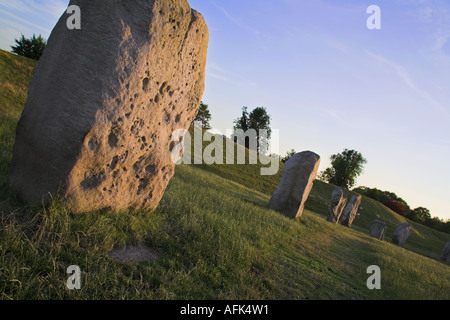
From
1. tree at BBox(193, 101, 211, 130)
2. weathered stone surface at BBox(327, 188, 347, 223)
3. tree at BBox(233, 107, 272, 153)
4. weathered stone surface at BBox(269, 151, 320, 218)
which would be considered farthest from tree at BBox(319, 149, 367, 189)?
weathered stone surface at BBox(269, 151, 320, 218)

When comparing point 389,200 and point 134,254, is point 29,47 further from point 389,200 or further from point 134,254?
point 389,200

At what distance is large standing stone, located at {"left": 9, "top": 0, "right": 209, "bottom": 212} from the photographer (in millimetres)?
3851

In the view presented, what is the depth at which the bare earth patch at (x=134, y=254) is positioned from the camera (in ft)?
11.5

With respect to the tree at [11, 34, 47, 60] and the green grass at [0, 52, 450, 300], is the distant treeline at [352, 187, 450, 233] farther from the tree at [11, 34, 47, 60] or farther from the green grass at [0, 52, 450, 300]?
the tree at [11, 34, 47, 60]

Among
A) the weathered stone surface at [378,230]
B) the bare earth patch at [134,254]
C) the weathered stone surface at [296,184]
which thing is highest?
the weathered stone surface at [296,184]

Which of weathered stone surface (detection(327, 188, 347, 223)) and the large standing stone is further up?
the large standing stone

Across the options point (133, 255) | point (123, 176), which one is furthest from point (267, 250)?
point (123, 176)

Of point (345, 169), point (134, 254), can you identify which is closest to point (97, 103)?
point (134, 254)

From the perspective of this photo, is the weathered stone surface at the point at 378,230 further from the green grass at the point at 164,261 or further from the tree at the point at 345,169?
the tree at the point at 345,169

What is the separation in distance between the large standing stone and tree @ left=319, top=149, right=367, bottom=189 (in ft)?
231

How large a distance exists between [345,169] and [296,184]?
63.5 m

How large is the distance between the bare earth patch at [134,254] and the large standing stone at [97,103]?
3.20ft

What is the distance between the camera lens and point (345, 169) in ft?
228

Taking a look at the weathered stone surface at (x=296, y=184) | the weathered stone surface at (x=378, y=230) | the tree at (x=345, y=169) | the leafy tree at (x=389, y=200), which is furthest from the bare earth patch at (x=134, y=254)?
the tree at (x=345, y=169)
